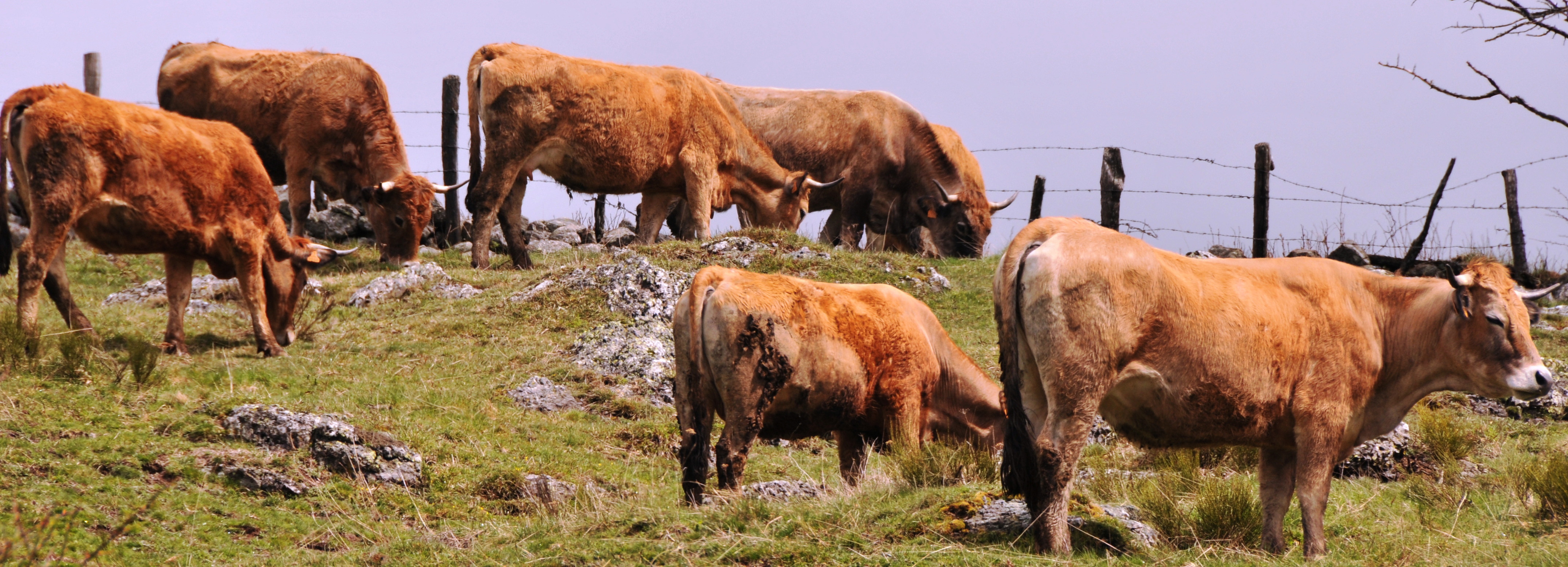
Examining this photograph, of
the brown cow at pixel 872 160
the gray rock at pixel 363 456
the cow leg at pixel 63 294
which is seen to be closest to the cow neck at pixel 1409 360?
the gray rock at pixel 363 456

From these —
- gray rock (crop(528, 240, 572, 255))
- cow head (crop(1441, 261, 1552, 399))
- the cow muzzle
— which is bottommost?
gray rock (crop(528, 240, 572, 255))

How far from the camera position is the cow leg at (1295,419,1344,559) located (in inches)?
239

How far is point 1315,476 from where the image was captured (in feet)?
19.9

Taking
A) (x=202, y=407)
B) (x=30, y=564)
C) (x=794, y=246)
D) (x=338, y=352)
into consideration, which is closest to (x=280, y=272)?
(x=338, y=352)

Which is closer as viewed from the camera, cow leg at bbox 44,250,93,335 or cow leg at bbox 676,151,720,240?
cow leg at bbox 44,250,93,335

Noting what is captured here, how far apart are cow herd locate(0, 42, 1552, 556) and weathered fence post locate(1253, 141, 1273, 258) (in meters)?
9.14

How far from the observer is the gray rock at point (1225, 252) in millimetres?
18766

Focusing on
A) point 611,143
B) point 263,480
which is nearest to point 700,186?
point 611,143

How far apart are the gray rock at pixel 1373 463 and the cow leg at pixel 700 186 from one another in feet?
30.3

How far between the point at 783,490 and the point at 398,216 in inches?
433

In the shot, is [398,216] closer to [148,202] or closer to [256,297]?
[256,297]

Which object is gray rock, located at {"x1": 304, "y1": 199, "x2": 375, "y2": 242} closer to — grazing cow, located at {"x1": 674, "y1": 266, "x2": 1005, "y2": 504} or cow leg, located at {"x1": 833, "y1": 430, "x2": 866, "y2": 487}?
cow leg, located at {"x1": 833, "y1": 430, "x2": 866, "y2": 487}

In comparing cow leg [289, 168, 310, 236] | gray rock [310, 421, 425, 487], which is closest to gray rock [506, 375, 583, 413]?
gray rock [310, 421, 425, 487]

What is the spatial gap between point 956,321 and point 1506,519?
7.80 m
